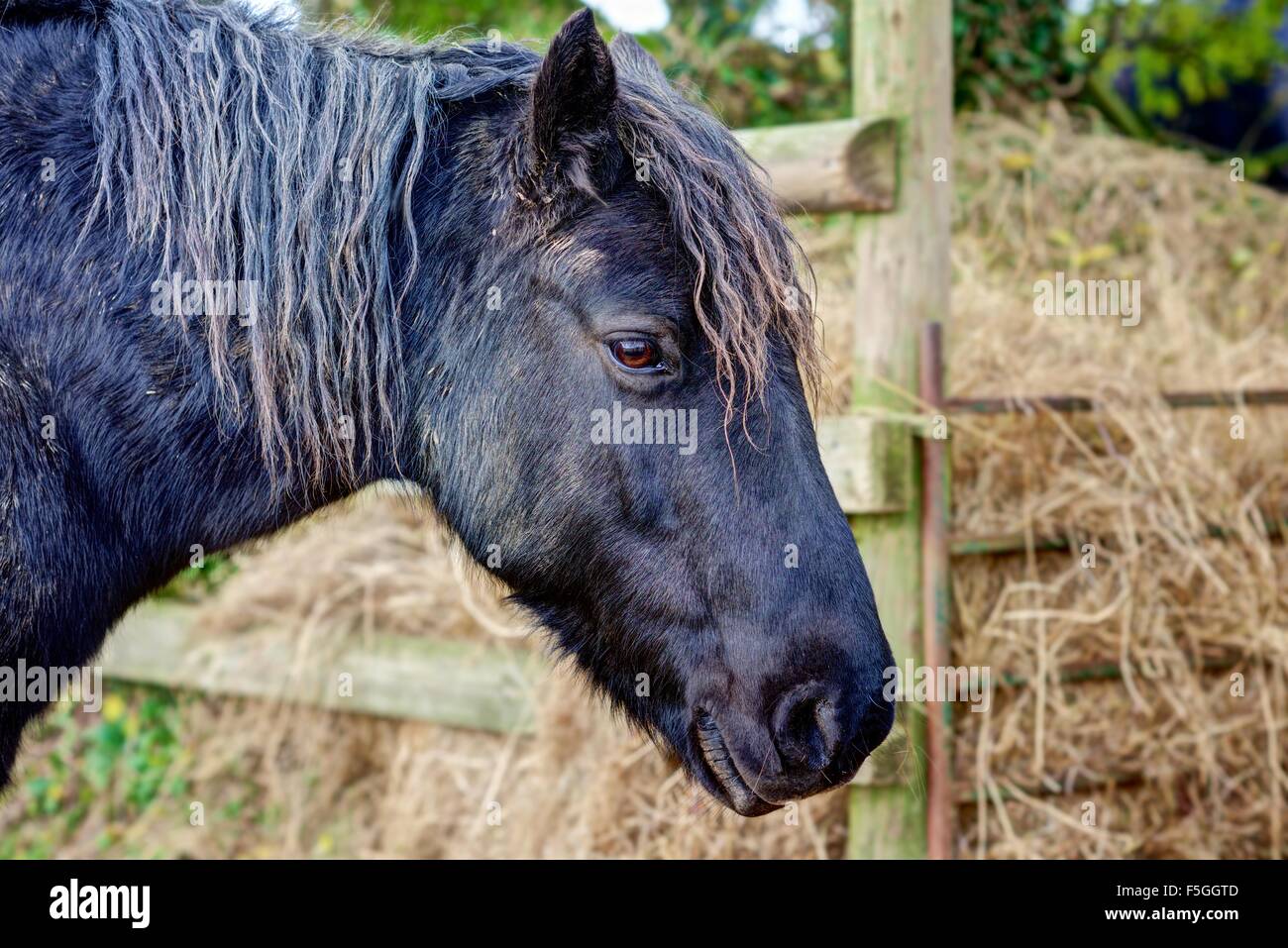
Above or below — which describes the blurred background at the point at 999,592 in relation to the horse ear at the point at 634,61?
below

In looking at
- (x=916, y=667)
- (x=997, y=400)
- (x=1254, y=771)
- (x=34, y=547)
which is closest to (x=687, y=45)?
(x=997, y=400)

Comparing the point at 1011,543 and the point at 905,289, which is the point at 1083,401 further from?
the point at 905,289

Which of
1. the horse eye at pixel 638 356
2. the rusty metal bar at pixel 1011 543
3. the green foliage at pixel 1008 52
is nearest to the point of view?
the horse eye at pixel 638 356

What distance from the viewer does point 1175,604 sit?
4.31m

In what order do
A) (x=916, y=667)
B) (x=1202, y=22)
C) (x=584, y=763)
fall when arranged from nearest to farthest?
(x=916, y=667), (x=584, y=763), (x=1202, y=22)

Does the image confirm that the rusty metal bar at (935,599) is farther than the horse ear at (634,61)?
Yes

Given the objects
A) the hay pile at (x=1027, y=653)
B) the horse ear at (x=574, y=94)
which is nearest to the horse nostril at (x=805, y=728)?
the horse ear at (x=574, y=94)

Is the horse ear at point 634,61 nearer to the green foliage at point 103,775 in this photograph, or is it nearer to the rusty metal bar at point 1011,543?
the rusty metal bar at point 1011,543

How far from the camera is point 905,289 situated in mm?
4059

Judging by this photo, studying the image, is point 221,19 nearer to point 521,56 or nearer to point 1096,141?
point 521,56

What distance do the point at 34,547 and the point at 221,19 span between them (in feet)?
4.03

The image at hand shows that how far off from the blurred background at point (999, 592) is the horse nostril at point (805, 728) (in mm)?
876

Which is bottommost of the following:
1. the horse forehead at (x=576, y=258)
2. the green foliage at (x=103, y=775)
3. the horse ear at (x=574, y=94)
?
the green foliage at (x=103, y=775)

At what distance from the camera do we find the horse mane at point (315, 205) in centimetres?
235
